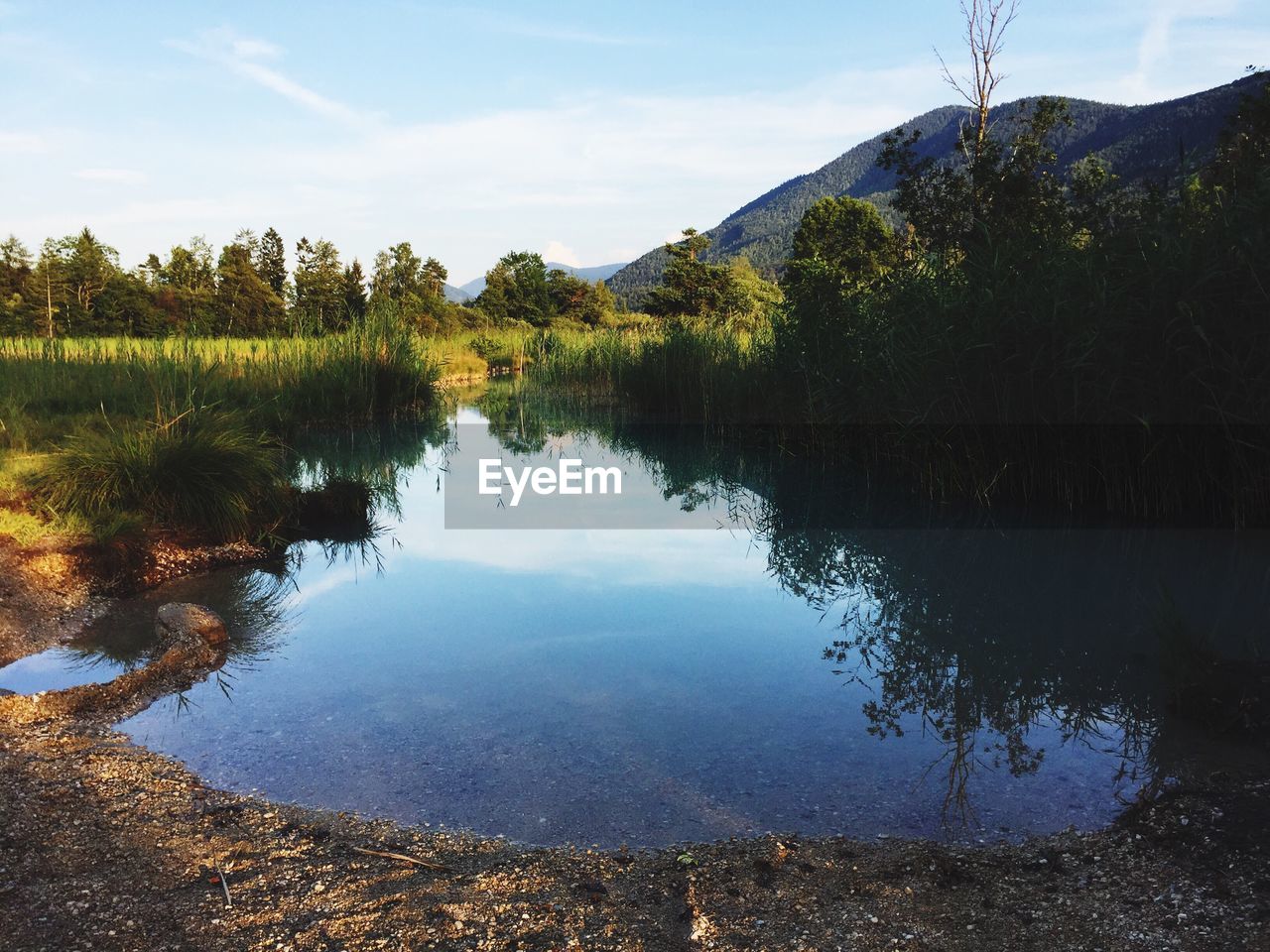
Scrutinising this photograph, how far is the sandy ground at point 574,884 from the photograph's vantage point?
201cm

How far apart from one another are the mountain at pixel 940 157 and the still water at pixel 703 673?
3.92m

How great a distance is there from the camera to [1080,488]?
6805mm

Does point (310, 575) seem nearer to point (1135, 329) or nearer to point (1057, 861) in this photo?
point (1057, 861)

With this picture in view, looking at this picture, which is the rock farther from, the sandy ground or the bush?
the bush

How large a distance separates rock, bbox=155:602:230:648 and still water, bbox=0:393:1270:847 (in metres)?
0.13

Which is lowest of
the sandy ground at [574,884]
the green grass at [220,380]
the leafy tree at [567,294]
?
the sandy ground at [574,884]

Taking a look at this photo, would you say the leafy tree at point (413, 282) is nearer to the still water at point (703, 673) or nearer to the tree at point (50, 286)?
the tree at point (50, 286)

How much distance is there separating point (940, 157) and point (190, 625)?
126 metres

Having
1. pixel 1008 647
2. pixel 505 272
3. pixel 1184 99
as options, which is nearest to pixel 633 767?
pixel 1008 647

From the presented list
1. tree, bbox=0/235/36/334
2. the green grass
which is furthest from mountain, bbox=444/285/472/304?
the green grass

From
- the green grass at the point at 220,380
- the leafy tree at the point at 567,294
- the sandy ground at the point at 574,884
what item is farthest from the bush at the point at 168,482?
the leafy tree at the point at 567,294

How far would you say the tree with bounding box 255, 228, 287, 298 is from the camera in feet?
139

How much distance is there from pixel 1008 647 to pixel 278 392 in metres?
10.4

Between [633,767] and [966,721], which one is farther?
[966,721]
